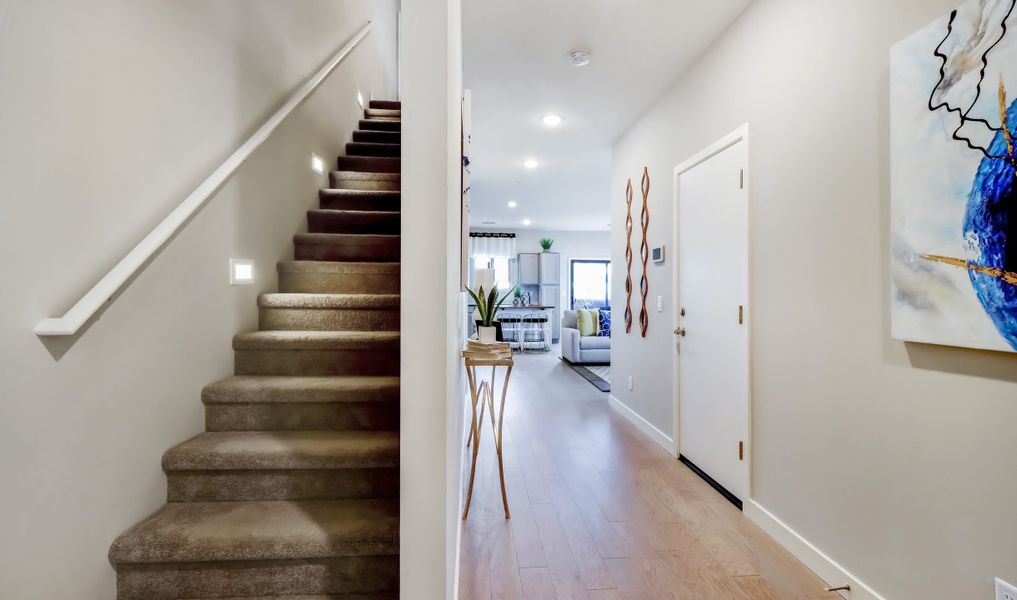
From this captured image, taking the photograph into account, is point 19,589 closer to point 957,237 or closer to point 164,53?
point 164,53

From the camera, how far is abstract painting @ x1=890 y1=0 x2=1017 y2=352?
119 centimetres

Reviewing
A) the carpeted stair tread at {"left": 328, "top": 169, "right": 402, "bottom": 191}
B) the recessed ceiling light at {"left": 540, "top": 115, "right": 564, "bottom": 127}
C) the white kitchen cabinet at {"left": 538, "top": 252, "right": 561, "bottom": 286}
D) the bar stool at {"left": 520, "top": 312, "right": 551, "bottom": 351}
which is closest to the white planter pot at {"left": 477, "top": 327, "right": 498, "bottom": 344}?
the carpeted stair tread at {"left": 328, "top": 169, "right": 402, "bottom": 191}

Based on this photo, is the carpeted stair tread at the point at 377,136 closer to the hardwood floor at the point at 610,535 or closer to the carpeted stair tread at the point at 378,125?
the carpeted stair tread at the point at 378,125

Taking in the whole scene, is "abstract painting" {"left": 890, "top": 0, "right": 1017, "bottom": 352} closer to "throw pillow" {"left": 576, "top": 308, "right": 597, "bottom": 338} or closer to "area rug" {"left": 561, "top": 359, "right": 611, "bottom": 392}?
"area rug" {"left": 561, "top": 359, "right": 611, "bottom": 392}

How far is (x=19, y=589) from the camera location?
1146mm

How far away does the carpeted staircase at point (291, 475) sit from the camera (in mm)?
1424

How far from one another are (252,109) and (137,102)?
Result: 2.64ft

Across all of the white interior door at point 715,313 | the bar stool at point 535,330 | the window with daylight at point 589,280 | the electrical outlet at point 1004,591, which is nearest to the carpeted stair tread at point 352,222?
the white interior door at point 715,313

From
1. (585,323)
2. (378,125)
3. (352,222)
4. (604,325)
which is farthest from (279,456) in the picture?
(604,325)

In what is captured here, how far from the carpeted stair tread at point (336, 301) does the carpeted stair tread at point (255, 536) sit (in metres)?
0.97

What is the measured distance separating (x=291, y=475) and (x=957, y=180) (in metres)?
2.31

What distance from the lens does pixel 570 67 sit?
9.93ft

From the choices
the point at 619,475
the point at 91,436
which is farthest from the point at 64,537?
the point at 619,475

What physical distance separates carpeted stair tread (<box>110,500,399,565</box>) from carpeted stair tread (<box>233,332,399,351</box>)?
2.32ft
